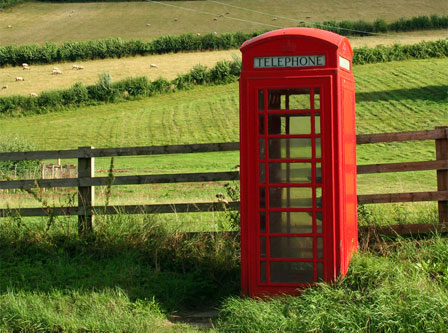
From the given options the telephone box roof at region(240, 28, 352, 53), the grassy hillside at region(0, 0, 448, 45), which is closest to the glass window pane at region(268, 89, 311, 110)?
the telephone box roof at region(240, 28, 352, 53)

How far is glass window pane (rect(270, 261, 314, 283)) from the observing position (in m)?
5.16

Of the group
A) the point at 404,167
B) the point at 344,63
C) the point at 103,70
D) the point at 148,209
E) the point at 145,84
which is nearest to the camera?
the point at 344,63

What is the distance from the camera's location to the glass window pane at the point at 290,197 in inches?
201

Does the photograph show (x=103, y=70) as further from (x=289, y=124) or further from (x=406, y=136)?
(x=289, y=124)

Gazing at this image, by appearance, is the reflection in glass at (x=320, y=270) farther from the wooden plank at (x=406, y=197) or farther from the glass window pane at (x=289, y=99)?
the wooden plank at (x=406, y=197)

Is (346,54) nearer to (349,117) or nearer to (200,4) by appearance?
(349,117)

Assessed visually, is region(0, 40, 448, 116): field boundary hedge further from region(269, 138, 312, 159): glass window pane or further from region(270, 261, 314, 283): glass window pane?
region(270, 261, 314, 283): glass window pane

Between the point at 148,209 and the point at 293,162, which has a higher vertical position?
the point at 293,162

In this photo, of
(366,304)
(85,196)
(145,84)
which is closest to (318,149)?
(366,304)

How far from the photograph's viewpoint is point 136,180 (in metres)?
6.98

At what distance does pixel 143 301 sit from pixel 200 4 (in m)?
70.9

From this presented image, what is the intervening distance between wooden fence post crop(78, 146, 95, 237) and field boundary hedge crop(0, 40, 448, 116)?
39.4 metres

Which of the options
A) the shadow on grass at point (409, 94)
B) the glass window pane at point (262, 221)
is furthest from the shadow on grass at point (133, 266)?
the shadow on grass at point (409, 94)

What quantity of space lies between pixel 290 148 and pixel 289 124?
28 centimetres
